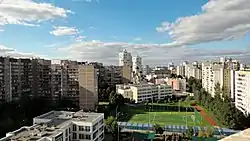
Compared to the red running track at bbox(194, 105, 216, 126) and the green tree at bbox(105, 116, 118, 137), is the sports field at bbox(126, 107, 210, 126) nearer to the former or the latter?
the red running track at bbox(194, 105, 216, 126)

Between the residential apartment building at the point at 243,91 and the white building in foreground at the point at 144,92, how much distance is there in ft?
21.9

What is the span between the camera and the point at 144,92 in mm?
20812

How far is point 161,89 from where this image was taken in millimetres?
22141

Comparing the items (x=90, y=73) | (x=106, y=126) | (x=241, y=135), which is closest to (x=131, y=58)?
(x=90, y=73)

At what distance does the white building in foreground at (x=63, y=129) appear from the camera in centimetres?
708

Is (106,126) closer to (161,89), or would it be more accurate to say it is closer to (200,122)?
(200,122)

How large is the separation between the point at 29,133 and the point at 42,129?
0.40 meters

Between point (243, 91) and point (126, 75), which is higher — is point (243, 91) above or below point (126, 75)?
below

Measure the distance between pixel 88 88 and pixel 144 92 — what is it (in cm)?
568

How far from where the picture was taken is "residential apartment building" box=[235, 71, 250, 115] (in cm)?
1472

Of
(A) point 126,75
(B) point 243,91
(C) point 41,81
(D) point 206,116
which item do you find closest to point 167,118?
(D) point 206,116

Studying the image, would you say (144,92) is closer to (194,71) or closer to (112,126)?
(112,126)

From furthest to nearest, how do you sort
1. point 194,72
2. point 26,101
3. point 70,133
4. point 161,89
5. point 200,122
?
point 194,72 → point 161,89 → point 26,101 → point 200,122 → point 70,133

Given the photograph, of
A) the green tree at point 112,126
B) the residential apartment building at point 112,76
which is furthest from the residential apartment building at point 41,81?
the residential apartment building at point 112,76
